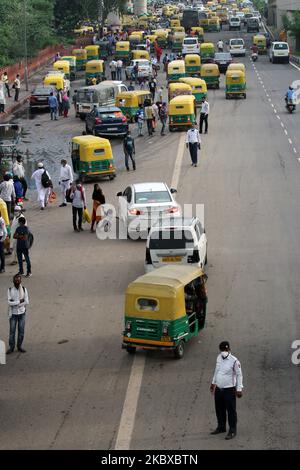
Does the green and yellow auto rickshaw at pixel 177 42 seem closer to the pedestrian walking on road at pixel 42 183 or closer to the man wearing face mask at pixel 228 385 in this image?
the pedestrian walking on road at pixel 42 183

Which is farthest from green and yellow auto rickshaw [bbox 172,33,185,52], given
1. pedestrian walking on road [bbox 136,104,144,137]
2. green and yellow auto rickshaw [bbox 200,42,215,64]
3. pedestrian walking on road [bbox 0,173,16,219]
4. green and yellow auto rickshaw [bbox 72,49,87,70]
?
pedestrian walking on road [bbox 0,173,16,219]

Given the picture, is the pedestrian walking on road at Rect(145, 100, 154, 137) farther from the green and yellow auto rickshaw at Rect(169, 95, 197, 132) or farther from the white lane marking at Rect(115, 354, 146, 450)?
the white lane marking at Rect(115, 354, 146, 450)

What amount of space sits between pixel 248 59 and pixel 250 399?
73021 millimetres

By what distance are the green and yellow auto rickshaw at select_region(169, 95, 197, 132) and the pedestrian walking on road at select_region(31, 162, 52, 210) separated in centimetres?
1554

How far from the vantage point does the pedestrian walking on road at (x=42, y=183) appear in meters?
31.1

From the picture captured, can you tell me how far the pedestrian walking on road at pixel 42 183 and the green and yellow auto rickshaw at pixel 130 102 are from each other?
18212mm

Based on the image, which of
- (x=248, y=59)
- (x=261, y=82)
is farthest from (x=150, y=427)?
(x=248, y=59)

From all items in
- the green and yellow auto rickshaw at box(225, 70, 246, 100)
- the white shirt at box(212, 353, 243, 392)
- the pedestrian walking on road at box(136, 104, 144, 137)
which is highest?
the white shirt at box(212, 353, 243, 392)

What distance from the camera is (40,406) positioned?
1580 cm

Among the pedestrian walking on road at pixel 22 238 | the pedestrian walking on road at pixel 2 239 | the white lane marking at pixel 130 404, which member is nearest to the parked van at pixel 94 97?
the pedestrian walking on road at pixel 2 239

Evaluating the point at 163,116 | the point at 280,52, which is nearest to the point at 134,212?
the point at 163,116

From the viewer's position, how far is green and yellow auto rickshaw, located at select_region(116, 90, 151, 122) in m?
49.2

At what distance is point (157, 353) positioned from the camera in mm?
18078

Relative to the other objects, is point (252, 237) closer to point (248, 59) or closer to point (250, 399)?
point (250, 399)
